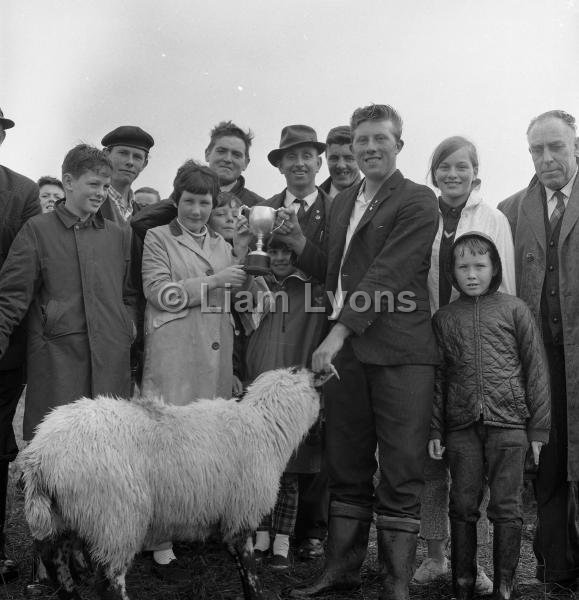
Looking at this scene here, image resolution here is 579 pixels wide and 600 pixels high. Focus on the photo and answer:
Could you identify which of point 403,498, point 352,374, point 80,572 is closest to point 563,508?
point 403,498

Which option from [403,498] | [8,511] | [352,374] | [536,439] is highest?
[352,374]

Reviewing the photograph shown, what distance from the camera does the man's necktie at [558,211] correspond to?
4.69 m

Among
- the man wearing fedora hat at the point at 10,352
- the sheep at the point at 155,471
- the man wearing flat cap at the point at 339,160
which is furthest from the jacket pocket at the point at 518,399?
the man wearing fedora hat at the point at 10,352

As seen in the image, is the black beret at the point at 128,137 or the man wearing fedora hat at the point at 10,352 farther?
the black beret at the point at 128,137

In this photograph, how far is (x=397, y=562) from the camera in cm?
399

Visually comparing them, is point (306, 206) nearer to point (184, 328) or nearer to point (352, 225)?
point (352, 225)

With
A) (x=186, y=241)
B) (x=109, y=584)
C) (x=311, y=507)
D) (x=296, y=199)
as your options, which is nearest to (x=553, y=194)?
(x=296, y=199)

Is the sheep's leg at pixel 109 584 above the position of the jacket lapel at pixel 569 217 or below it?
below

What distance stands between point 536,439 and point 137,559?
273cm

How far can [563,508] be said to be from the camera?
4.58m

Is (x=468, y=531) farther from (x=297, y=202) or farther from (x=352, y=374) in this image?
(x=297, y=202)

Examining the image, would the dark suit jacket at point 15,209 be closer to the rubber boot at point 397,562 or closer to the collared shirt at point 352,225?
the collared shirt at point 352,225

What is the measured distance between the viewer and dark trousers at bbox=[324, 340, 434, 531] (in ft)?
13.3

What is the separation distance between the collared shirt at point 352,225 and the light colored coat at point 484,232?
0.54 meters
